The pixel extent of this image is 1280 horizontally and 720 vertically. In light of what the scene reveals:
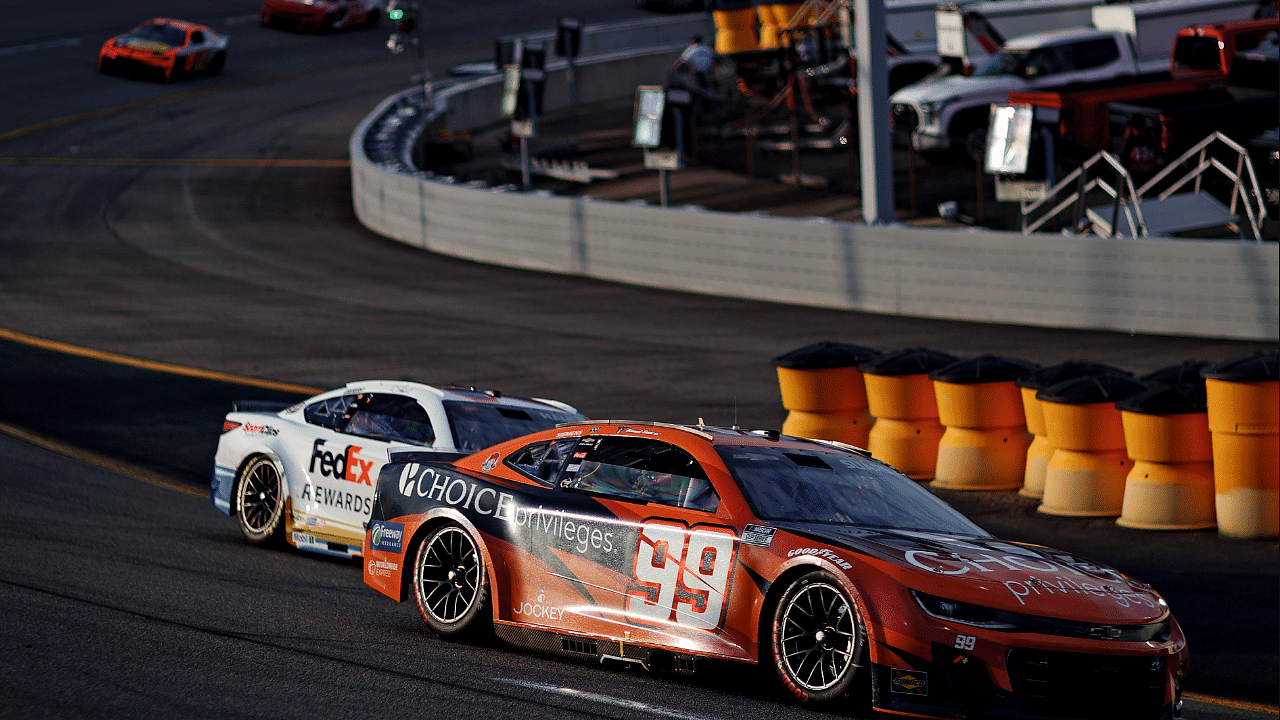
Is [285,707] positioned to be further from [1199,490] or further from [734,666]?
[1199,490]

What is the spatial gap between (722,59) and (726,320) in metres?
23.0

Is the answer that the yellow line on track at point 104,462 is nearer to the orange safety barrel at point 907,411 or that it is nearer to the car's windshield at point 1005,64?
the orange safety barrel at point 907,411

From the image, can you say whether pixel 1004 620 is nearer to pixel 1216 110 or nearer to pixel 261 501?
pixel 261 501

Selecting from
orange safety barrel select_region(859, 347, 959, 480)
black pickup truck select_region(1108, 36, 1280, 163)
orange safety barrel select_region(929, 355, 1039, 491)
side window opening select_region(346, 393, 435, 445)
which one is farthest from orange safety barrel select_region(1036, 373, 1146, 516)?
black pickup truck select_region(1108, 36, 1280, 163)

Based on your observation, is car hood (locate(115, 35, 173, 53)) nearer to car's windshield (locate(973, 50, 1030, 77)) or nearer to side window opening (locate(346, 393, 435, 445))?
car's windshield (locate(973, 50, 1030, 77))

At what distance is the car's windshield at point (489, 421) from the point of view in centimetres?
1056

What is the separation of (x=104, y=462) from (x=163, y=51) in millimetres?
33307

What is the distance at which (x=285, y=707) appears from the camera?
637 cm

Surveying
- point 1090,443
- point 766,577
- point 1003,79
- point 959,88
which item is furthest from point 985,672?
point 1003,79

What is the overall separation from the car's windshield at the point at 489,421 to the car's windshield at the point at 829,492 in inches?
126

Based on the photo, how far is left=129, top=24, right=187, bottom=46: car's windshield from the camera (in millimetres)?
45062

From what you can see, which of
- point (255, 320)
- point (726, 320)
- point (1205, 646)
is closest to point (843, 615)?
point (1205, 646)

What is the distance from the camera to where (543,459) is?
26.9ft

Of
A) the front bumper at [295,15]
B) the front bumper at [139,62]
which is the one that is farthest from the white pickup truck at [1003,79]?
the front bumper at [295,15]
